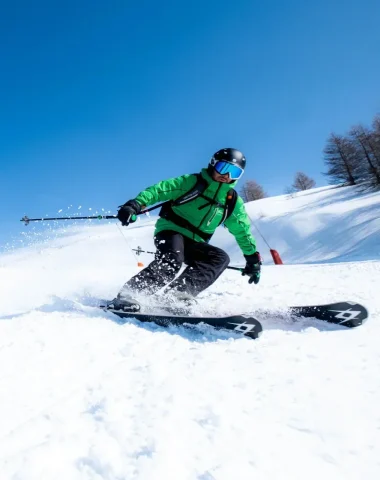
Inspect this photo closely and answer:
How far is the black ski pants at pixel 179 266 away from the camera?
4043 mm

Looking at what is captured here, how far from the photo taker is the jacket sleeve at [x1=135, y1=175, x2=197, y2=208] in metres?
4.36

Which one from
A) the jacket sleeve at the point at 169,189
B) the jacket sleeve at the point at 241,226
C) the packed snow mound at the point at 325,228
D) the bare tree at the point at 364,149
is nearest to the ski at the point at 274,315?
the jacket sleeve at the point at 241,226

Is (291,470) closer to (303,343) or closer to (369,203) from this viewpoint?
(303,343)

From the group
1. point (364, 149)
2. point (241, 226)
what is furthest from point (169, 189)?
point (364, 149)

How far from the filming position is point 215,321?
125 inches

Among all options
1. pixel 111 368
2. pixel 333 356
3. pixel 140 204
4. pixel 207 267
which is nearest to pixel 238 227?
pixel 207 267

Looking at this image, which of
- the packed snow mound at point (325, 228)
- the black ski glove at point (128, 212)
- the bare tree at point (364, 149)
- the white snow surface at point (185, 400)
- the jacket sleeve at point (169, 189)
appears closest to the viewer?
the white snow surface at point (185, 400)

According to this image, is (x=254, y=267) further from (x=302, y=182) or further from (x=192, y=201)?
(x=302, y=182)

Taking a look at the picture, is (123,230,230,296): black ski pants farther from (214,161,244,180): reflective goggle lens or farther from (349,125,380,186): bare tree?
(349,125,380,186): bare tree

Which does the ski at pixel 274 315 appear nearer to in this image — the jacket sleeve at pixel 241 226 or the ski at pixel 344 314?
the ski at pixel 344 314

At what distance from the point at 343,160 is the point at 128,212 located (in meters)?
39.2

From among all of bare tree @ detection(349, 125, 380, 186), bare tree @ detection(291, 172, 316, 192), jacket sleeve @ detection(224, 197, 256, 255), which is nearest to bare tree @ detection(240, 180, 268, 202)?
bare tree @ detection(291, 172, 316, 192)

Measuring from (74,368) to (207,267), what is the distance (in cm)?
241

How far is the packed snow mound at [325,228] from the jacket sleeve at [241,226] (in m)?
14.0
